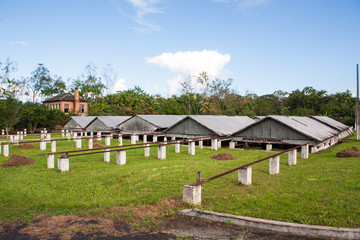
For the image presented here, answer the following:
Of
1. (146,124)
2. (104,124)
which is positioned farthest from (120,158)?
(104,124)

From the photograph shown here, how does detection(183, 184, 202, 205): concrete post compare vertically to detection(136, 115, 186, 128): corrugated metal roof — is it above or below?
below

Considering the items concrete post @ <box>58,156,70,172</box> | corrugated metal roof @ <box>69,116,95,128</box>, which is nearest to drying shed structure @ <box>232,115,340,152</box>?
concrete post @ <box>58,156,70,172</box>

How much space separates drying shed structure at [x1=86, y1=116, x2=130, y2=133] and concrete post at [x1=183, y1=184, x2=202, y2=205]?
1029 inches

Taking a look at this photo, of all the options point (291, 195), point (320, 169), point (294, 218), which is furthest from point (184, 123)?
point (294, 218)

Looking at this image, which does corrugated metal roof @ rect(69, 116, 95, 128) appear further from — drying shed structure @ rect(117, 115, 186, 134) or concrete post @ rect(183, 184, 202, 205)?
concrete post @ rect(183, 184, 202, 205)

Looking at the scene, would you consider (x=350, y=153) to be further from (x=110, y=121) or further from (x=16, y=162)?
(x=110, y=121)

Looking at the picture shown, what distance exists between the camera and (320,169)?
11.4 meters

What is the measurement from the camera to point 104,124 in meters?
32.9

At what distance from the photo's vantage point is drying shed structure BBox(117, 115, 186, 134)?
28.4 m

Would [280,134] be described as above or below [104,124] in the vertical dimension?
below

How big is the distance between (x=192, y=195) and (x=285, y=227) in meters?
2.23

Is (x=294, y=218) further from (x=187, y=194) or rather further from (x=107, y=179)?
(x=107, y=179)

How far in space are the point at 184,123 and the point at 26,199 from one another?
17385 mm

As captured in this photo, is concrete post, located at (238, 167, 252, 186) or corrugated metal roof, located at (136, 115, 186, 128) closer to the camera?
concrete post, located at (238, 167, 252, 186)
